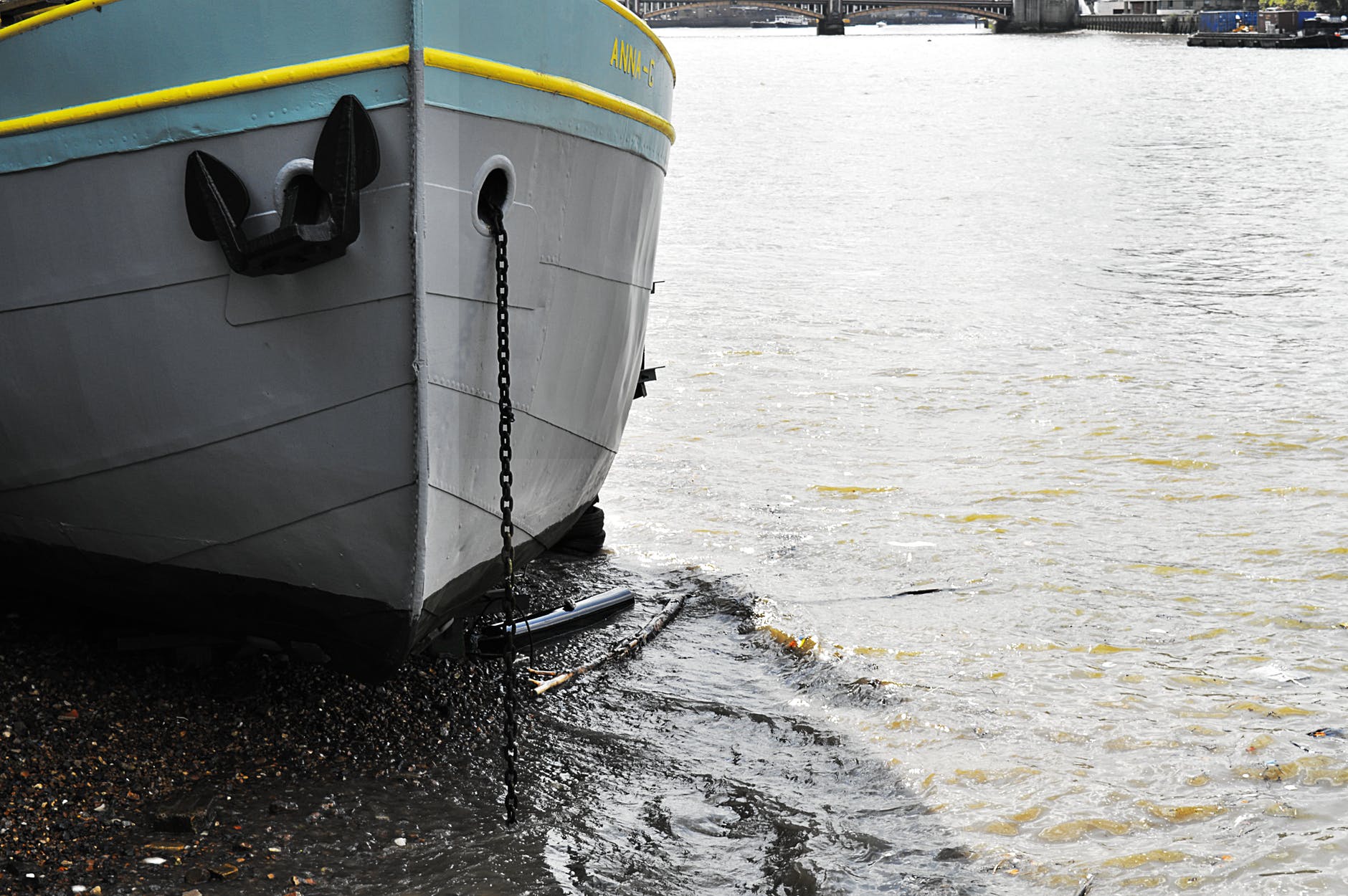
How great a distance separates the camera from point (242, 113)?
12.2 ft

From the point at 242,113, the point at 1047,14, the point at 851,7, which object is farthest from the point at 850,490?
the point at 851,7

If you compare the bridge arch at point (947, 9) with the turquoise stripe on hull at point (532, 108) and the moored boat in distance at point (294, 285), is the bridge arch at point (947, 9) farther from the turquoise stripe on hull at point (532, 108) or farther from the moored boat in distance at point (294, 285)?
the moored boat in distance at point (294, 285)

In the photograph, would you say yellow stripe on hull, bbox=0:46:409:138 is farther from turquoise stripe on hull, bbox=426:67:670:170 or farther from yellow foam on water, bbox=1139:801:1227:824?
yellow foam on water, bbox=1139:801:1227:824

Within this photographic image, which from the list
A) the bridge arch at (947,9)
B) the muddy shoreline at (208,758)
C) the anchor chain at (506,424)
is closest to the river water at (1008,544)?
the anchor chain at (506,424)

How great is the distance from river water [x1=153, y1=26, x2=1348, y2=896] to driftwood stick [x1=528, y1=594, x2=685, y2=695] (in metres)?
0.06

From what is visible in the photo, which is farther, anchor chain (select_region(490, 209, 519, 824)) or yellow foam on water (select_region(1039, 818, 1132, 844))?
yellow foam on water (select_region(1039, 818, 1132, 844))

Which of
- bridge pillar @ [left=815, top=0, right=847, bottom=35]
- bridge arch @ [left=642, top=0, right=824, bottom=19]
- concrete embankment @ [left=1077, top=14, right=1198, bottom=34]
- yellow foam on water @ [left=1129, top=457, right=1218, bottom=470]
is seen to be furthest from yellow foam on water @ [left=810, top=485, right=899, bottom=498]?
bridge pillar @ [left=815, top=0, right=847, bottom=35]

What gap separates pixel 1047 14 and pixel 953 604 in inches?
Result: 4985

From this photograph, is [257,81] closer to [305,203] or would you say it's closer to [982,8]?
[305,203]

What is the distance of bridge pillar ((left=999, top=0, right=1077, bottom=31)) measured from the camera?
397 ft

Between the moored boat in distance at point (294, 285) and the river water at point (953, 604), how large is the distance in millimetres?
804

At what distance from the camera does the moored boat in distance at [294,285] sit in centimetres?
371

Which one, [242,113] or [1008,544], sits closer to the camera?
[242,113]

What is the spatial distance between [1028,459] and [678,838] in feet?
16.9
